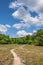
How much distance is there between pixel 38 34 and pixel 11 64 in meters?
109

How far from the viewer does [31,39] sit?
16038 centimetres

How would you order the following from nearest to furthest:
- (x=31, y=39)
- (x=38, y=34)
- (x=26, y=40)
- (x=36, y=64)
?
1. (x=36, y=64)
2. (x=38, y=34)
3. (x=31, y=39)
4. (x=26, y=40)

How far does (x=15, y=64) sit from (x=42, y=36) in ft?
328

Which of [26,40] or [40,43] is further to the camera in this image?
[26,40]

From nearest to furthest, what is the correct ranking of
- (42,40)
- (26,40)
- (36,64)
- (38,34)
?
(36,64)
(42,40)
(38,34)
(26,40)

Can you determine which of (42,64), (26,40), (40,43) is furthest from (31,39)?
(42,64)

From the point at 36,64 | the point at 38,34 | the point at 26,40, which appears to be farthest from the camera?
the point at 26,40

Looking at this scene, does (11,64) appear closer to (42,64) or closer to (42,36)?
(42,64)

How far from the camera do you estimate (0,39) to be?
165125mm

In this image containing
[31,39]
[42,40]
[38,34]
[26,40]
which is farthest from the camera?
[26,40]

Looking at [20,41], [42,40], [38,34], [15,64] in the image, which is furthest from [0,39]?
[15,64]

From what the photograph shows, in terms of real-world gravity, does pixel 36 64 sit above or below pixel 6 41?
below

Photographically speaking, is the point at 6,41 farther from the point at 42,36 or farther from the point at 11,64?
the point at 11,64

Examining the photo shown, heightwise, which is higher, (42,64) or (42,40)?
(42,40)
